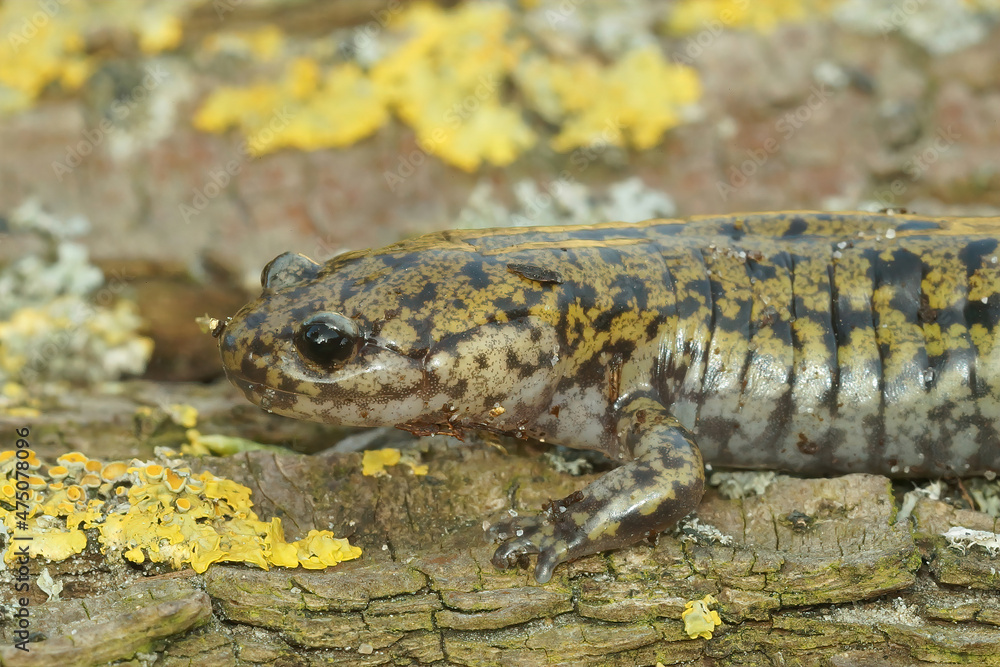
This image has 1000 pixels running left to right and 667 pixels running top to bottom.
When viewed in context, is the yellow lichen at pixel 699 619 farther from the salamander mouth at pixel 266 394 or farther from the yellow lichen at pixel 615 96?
the yellow lichen at pixel 615 96

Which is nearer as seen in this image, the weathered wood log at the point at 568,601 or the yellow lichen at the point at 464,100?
the weathered wood log at the point at 568,601

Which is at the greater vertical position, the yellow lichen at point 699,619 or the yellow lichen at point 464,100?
the yellow lichen at point 464,100

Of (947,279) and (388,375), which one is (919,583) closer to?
(947,279)

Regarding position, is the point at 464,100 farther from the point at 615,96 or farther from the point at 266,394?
the point at 266,394

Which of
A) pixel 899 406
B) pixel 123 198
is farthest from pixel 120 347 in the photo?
pixel 899 406

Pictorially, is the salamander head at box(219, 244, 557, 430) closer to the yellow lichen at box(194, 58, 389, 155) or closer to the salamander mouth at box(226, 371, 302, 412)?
the salamander mouth at box(226, 371, 302, 412)

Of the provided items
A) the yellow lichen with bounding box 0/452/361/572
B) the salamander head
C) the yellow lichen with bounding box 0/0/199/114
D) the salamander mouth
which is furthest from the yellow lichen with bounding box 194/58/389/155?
the yellow lichen with bounding box 0/452/361/572

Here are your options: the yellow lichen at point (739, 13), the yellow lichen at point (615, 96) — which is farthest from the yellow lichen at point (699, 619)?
the yellow lichen at point (739, 13)

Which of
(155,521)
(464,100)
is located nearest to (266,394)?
(155,521)

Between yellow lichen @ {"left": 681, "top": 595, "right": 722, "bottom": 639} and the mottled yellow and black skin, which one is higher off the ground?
the mottled yellow and black skin
